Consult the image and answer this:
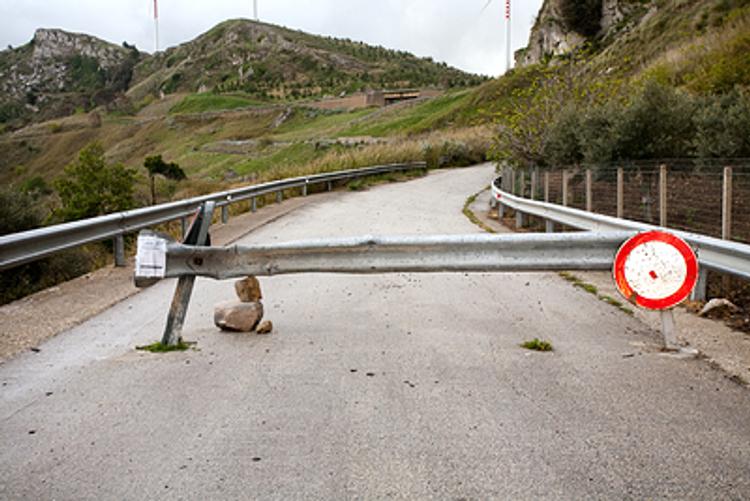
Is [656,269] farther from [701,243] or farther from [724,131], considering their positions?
[724,131]

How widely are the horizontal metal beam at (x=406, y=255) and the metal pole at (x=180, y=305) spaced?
0.13 metres

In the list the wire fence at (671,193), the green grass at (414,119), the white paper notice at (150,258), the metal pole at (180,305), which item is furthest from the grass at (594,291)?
the green grass at (414,119)

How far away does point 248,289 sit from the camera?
618 centimetres

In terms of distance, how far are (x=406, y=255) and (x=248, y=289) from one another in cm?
151

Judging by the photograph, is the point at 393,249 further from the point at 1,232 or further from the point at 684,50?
the point at 684,50

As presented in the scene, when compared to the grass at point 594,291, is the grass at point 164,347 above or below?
above

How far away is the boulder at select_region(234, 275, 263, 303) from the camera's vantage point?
6.15 metres

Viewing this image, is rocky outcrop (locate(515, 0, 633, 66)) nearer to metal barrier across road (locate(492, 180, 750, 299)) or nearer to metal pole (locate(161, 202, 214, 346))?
metal barrier across road (locate(492, 180, 750, 299))

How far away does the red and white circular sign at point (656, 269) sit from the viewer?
4934 millimetres

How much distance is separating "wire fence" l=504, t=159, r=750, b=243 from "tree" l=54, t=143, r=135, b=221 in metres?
13.9

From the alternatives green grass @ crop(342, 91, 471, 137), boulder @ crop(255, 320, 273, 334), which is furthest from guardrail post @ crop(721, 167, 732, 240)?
green grass @ crop(342, 91, 471, 137)

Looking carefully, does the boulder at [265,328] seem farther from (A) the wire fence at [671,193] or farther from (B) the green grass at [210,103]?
(B) the green grass at [210,103]

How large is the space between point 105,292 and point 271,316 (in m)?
2.75

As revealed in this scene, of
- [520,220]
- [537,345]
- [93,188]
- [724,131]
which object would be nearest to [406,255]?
[537,345]
